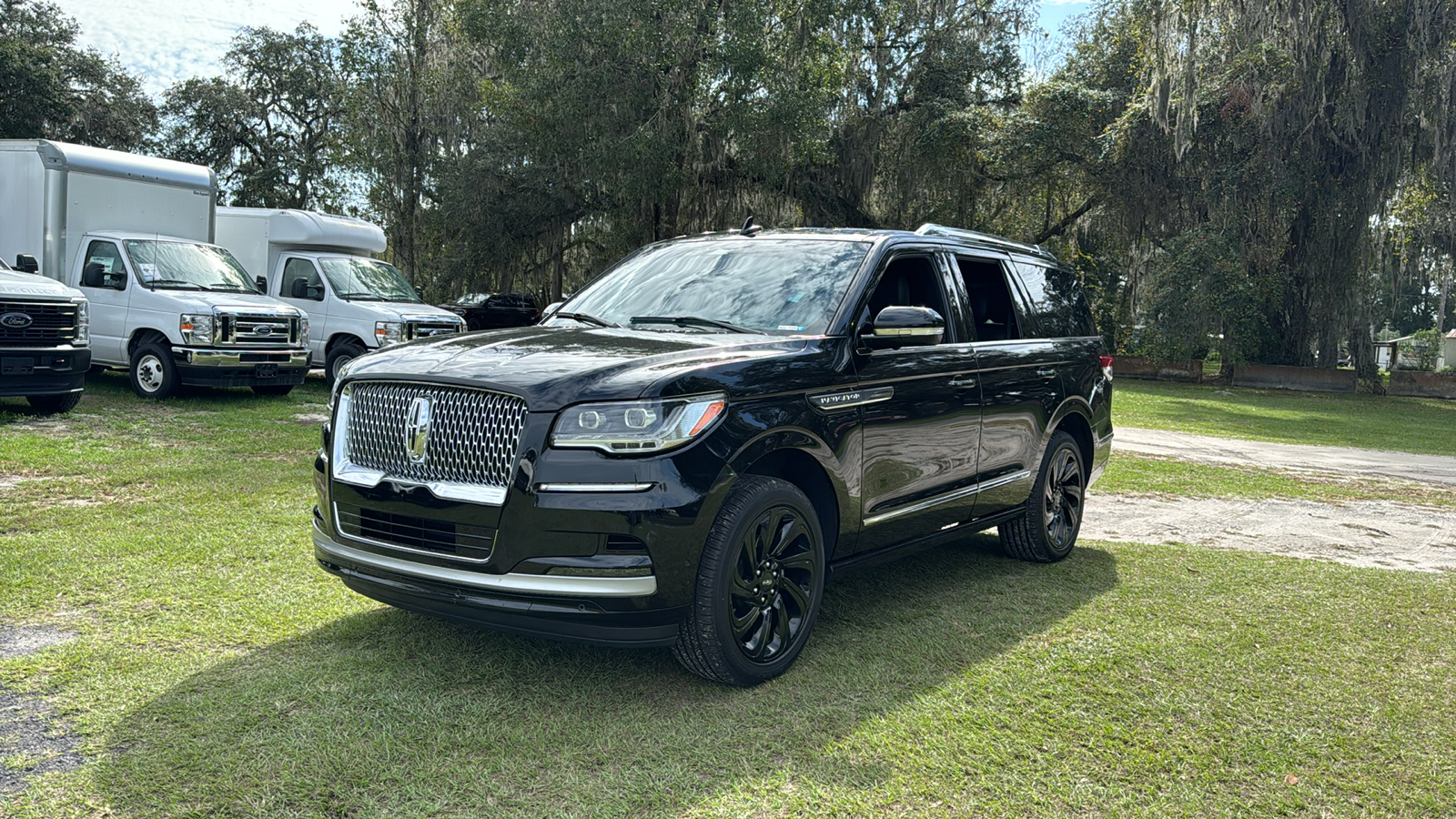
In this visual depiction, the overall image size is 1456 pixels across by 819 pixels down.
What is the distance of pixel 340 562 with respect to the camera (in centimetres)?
428

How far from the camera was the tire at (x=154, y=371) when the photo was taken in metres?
13.7

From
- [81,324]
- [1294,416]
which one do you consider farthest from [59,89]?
[1294,416]

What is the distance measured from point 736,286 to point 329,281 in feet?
42.8

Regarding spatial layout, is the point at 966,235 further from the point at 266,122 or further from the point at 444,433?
the point at 266,122

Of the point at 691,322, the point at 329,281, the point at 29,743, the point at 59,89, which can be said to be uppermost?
the point at 59,89

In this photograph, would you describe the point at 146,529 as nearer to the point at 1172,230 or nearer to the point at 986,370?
the point at 986,370

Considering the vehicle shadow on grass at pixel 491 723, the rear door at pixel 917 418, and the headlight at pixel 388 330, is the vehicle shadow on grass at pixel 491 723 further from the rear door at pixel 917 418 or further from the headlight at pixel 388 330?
the headlight at pixel 388 330

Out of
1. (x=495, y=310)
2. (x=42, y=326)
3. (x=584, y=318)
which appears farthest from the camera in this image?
(x=495, y=310)

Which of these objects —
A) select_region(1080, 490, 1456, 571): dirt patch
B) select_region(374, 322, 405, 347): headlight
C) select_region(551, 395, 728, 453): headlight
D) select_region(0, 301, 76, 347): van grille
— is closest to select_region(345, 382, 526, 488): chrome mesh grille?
select_region(551, 395, 728, 453): headlight

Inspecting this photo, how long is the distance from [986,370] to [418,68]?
2896 cm

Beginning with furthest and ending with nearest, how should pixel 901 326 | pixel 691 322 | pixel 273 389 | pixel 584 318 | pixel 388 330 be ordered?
pixel 388 330 → pixel 273 389 → pixel 584 318 → pixel 691 322 → pixel 901 326

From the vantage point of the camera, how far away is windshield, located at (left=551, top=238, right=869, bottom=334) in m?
4.98

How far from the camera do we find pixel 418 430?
4074 millimetres

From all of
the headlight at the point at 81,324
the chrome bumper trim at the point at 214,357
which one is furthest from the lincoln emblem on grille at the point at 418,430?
the chrome bumper trim at the point at 214,357
